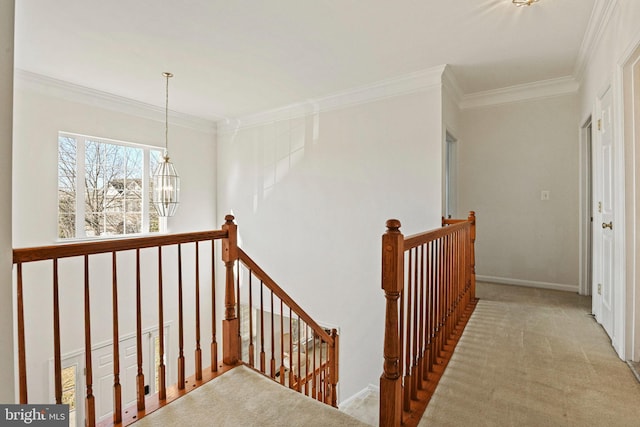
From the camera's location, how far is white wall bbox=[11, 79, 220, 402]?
3428 millimetres

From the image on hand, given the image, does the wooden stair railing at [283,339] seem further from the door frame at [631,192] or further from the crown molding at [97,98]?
the crown molding at [97,98]

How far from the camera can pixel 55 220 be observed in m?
3.67

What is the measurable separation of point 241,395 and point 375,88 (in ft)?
10.9

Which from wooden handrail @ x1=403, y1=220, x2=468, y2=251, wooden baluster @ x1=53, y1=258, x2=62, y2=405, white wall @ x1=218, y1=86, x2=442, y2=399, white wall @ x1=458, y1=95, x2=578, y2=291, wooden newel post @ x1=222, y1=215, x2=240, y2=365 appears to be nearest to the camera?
wooden baluster @ x1=53, y1=258, x2=62, y2=405

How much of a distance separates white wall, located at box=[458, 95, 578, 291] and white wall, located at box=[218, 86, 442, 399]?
1.24 meters

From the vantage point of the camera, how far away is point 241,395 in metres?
1.83

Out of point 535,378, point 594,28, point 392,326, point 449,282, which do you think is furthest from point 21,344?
point 594,28

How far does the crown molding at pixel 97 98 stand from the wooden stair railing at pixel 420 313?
418 centimetres

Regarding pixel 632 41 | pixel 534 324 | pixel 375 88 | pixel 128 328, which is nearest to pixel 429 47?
pixel 375 88

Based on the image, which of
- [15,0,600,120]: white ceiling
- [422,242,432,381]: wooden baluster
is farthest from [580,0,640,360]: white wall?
[422,242,432,381]: wooden baluster

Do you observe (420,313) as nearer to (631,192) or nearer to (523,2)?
(631,192)

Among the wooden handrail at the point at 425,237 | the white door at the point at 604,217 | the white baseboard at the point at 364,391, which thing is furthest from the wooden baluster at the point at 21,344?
the white door at the point at 604,217

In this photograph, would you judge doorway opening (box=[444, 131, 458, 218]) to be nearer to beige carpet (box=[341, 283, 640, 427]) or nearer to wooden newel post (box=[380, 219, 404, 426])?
beige carpet (box=[341, 283, 640, 427])

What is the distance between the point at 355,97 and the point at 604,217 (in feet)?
8.86
